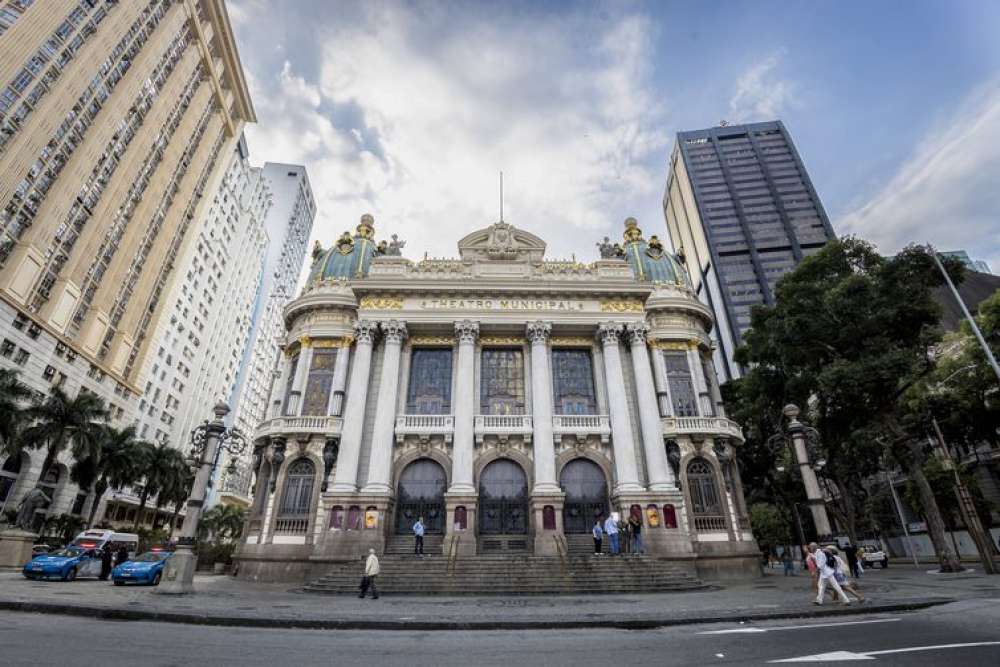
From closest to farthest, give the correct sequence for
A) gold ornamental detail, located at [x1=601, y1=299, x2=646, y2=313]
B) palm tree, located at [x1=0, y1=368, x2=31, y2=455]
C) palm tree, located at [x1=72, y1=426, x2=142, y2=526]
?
palm tree, located at [x1=0, y1=368, x2=31, y2=455] < gold ornamental detail, located at [x1=601, y1=299, x2=646, y2=313] < palm tree, located at [x1=72, y1=426, x2=142, y2=526]

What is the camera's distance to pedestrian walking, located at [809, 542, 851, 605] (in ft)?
39.3

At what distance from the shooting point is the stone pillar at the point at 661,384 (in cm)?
2712

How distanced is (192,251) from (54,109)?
2677cm

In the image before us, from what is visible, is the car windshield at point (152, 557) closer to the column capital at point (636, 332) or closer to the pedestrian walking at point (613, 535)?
the pedestrian walking at point (613, 535)

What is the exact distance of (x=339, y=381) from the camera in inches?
1052

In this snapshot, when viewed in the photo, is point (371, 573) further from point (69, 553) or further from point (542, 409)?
point (69, 553)

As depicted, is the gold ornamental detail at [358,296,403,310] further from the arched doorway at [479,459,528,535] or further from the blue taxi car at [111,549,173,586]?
the blue taxi car at [111,549,173,586]

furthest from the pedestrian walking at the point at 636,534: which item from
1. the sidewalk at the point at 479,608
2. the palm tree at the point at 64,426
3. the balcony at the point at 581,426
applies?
the palm tree at the point at 64,426

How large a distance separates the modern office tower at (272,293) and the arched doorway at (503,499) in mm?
57828

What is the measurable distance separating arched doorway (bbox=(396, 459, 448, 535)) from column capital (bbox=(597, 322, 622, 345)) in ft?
38.4

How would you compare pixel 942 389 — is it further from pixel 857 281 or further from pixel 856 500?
pixel 856 500

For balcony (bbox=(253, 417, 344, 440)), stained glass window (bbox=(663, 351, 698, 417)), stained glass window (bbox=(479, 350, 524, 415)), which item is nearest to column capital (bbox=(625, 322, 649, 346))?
stained glass window (bbox=(663, 351, 698, 417))

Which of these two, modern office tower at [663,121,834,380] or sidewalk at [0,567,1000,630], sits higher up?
modern office tower at [663,121,834,380]

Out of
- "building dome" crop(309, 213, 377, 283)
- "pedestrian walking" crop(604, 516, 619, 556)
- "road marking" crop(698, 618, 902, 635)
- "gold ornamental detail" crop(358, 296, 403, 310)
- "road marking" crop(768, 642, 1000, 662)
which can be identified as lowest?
"road marking" crop(698, 618, 902, 635)
